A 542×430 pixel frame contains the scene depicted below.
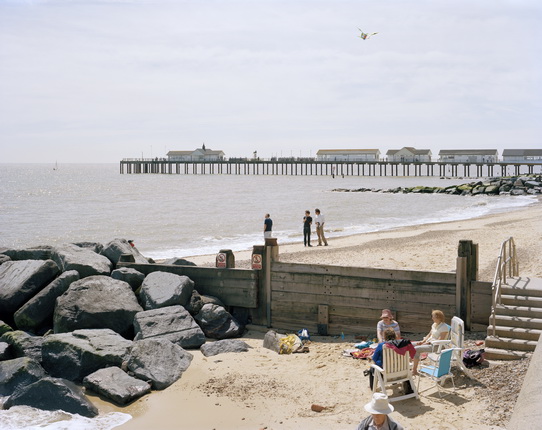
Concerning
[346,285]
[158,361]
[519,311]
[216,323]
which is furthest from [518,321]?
[158,361]

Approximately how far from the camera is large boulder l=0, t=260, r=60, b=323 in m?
11.3

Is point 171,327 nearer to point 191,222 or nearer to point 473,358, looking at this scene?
point 473,358

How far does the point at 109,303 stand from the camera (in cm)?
1068

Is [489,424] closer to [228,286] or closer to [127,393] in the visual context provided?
[127,393]

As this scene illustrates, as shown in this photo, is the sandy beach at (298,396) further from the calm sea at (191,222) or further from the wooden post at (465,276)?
the calm sea at (191,222)

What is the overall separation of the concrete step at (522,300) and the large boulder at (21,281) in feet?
28.4

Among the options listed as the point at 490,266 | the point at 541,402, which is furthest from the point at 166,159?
the point at 541,402

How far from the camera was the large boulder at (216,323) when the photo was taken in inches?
419

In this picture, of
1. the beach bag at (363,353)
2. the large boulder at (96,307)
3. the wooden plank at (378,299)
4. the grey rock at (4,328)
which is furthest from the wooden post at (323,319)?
the grey rock at (4,328)

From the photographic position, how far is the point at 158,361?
8938 millimetres

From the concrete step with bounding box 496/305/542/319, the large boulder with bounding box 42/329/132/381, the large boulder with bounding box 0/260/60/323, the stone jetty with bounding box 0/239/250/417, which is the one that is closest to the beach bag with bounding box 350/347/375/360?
the concrete step with bounding box 496/305/542/319

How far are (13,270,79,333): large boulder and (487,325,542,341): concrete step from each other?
7877 millimetres

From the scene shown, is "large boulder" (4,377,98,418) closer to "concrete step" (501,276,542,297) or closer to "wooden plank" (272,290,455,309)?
"wooden plank" (272,290,455,309)

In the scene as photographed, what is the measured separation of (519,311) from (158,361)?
220 inches
